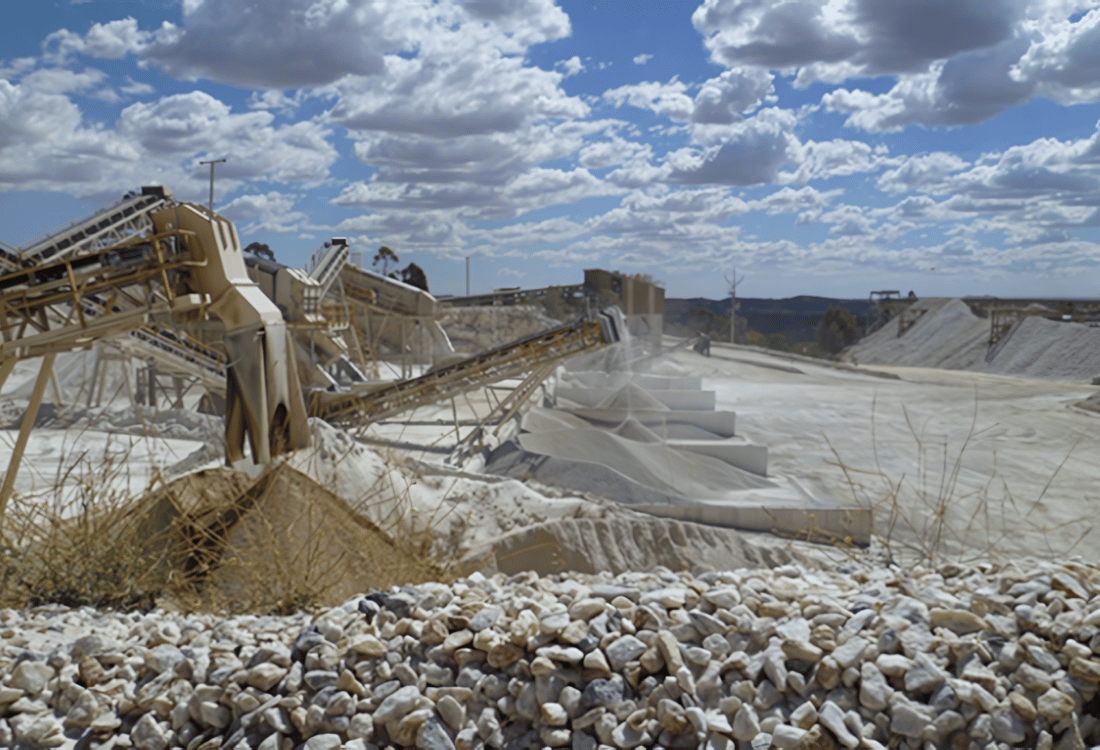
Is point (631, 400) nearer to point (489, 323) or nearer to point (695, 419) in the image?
point (695, 419)

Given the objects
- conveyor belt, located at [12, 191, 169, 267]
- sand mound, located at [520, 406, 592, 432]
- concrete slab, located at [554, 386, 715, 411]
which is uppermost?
conveyor belt, located at [12, 191, 169, 267]

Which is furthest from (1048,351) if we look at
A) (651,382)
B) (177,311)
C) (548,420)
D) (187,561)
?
(187,561)

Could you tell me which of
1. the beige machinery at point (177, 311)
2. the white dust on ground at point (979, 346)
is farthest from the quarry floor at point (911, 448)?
the white dust on ground at point (979, 346)

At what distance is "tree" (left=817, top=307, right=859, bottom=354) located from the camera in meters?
57.4

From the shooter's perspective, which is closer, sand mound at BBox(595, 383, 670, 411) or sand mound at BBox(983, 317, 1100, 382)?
sand mound at BBox(595, 383, 670, 411)

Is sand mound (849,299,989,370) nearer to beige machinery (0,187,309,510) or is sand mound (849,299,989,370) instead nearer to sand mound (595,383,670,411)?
sand mound (595,383,670,411)

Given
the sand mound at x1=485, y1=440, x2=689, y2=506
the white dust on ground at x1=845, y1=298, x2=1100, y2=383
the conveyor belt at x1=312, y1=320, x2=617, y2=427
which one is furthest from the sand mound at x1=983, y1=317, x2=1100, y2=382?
the sand mound at x1=485, y1=440, x2=689, y2=506

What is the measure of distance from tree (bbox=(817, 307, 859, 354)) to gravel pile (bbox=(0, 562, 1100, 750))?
56.0 metres

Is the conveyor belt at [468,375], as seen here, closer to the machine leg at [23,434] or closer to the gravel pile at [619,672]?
the machine leg at [23,434]

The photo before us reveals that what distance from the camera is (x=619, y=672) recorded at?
333 cm

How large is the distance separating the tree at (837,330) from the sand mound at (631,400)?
1637 inches

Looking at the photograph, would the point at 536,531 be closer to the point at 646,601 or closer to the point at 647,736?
the point at 646,601

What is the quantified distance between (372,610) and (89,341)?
5.19 meters

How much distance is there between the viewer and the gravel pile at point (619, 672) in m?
3.05
